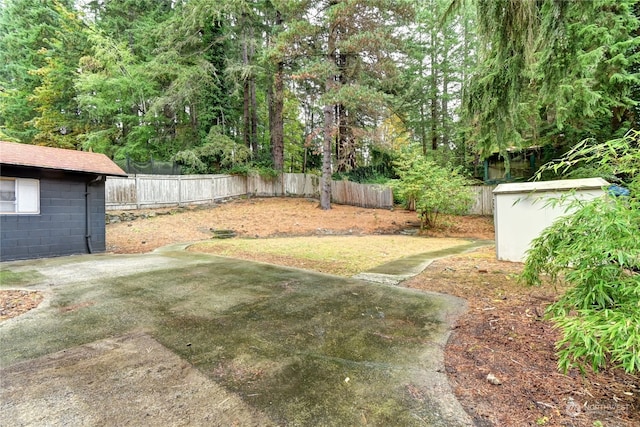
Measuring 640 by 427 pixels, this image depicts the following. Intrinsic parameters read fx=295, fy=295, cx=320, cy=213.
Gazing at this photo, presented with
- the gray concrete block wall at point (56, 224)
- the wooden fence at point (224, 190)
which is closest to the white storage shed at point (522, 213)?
the wooden fence at point (224, 190)

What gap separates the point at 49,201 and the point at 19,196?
1.73ft

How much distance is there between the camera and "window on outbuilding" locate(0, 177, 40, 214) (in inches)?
258

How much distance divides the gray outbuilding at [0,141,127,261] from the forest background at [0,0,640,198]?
6799 mm

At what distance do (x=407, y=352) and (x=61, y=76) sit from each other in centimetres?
2211

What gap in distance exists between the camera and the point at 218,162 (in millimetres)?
16109

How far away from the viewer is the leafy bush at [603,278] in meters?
1.34

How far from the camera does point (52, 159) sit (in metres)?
7.12

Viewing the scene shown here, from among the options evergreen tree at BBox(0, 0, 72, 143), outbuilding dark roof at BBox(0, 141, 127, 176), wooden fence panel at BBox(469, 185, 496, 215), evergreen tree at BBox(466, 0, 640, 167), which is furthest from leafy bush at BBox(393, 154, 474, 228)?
evergreen tree at BBox(0, 0, 72, 143)

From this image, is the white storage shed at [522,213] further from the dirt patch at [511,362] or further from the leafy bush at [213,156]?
the leafy bush at [213,156]

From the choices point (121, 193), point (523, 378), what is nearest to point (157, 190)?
point (121, 193)

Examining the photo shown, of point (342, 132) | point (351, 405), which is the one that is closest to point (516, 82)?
point (351, 405)

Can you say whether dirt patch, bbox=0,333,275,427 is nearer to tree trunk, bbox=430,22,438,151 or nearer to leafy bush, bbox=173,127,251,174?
leafy bush, bbox=173,127,251,174

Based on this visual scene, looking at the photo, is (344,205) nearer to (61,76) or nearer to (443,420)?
(443,420)

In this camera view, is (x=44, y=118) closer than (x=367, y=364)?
No
